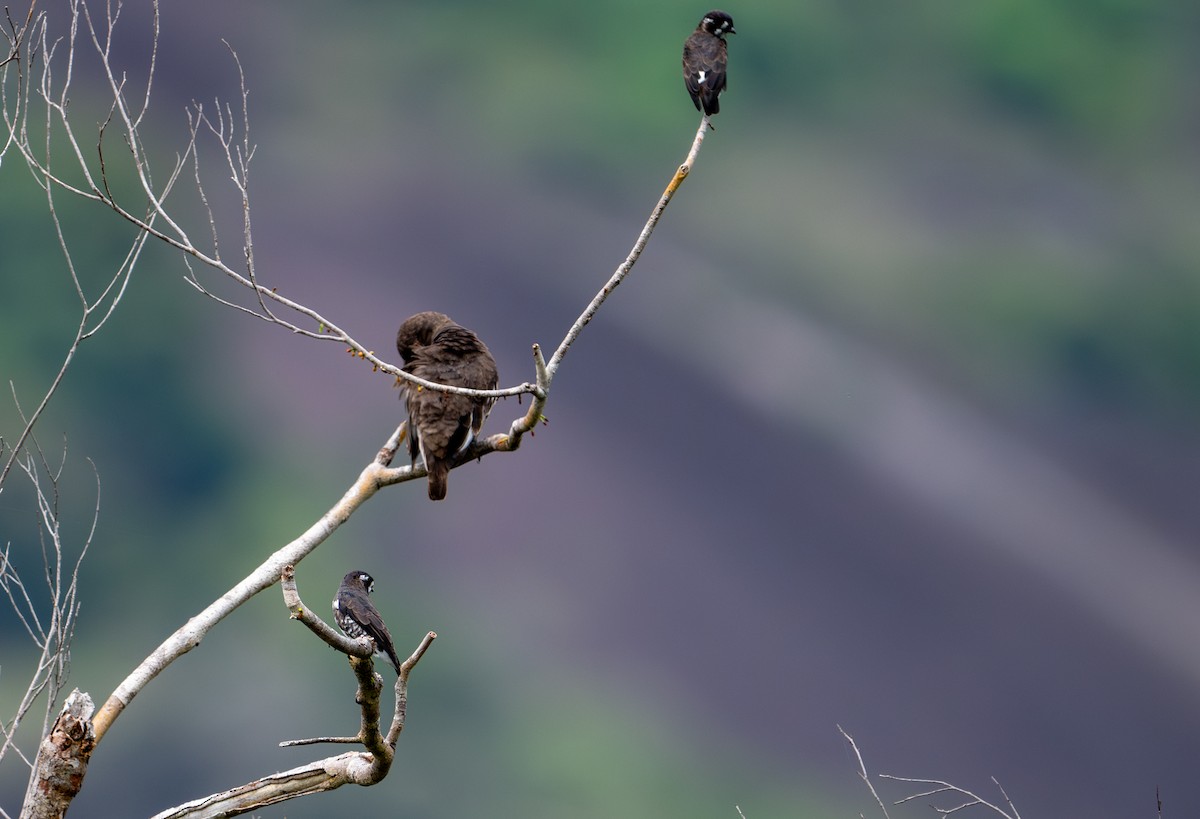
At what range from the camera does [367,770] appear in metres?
4.06

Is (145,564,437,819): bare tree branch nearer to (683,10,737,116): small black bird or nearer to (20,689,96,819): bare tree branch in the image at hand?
(20,689,96,819): bare tree branch

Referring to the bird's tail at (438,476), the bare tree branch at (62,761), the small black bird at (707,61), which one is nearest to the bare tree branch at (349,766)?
the bare tree branch at (62,761)

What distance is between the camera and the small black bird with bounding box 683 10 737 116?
6098mm

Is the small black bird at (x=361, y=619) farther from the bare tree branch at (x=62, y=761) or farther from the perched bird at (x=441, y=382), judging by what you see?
the bare tree branch at (x=62, y=761)

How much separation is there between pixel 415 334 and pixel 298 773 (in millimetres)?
2119

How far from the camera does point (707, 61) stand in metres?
6.23

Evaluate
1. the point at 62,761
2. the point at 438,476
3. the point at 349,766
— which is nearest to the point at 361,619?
the point at 438,476

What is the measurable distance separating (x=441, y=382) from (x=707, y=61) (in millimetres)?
2569

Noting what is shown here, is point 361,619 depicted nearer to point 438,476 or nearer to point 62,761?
point 438,476

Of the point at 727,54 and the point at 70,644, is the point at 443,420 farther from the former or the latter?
the point at 727,54

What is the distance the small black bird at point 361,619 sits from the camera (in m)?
5.01

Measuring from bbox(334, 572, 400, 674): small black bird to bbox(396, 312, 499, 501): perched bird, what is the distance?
746 mm

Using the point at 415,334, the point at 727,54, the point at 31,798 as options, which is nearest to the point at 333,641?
the point at 31,798

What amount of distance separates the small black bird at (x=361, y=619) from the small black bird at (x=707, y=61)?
2926mm
